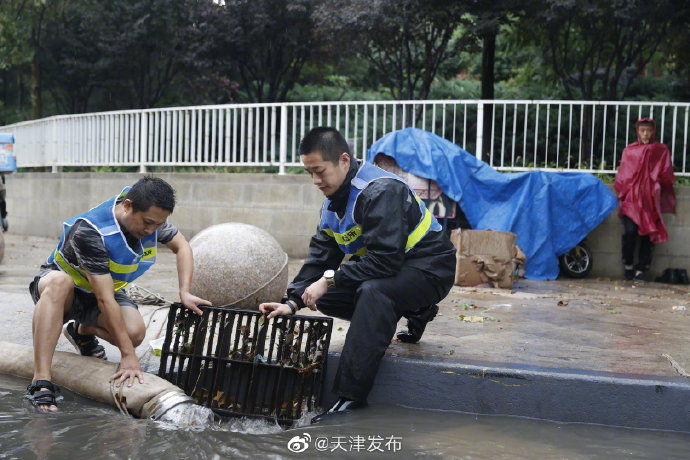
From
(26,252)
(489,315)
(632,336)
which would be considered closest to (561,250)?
(489,315)

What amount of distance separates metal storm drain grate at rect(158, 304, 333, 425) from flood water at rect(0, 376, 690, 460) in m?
0.18

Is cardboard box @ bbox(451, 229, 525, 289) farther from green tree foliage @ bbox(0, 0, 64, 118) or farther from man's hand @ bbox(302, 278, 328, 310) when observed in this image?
green tree foliage @ bbox(0, 0, 64, 118)

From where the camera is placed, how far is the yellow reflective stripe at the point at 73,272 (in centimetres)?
477

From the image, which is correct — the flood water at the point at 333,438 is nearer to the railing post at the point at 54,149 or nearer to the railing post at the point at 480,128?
the railing post at the point at 480,128

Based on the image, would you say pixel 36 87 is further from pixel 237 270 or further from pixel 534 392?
pixel 534 392

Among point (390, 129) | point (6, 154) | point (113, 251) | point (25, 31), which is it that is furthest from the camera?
point (25, 31)

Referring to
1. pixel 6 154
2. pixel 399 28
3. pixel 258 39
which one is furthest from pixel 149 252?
pixel 258 39

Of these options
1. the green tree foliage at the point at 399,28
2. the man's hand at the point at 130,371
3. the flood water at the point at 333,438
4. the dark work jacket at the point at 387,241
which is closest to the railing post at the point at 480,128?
the green tree foliage at the point at 399,28

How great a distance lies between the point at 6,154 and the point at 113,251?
499 inches

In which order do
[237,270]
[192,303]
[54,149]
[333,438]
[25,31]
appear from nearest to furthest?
1. [333,438]
2. [192,303]
3. [237,270]
4. [54,149]
5. [25,31]

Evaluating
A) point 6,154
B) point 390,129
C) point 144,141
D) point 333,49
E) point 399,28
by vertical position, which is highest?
point 399,28

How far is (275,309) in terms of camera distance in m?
4.64

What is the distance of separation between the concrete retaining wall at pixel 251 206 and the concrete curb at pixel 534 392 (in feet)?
21.5

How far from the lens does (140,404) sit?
4.45 metres
